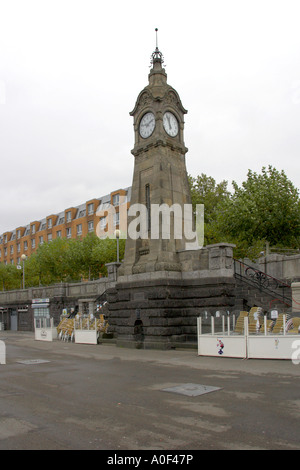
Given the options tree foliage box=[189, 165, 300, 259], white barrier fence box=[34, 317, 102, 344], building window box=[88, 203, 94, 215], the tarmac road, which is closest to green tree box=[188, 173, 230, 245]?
tree foliage box=[189, 165, 300, 259]

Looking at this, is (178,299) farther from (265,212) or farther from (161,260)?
(265,212)

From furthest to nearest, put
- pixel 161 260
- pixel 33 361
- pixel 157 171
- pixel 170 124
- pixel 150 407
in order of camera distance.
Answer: pixel 170 124
pixel 157 171
pixel 161 260
pixel 33 361
pixel 150 407

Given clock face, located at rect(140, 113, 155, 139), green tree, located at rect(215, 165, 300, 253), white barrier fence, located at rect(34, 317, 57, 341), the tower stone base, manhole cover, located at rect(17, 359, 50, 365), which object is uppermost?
clock face, located at rect(140, 113, 155, 139)

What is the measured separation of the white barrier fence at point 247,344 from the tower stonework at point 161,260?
2619mm

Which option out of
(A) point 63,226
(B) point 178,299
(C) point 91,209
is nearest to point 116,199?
(C) point 91,209

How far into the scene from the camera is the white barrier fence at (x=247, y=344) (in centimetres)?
1383

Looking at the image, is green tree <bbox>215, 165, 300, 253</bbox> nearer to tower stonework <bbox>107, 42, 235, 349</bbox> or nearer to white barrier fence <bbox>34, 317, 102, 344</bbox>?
tower stonework <bbox>107, 42, 235, 349</bbox>

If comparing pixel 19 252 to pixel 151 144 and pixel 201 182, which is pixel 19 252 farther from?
pixel 151 144

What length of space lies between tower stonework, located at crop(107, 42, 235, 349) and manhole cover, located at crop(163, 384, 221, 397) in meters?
7.98

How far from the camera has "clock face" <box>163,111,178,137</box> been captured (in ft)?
71.5

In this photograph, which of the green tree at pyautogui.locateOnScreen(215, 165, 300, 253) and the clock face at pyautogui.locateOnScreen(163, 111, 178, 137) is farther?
the green tree at pyautogui.locateOnScreen(215, 165, 300, 253)

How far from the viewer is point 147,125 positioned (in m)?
22.2

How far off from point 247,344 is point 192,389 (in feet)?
16.9

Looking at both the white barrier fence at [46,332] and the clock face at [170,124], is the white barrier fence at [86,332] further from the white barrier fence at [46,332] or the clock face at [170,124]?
the clock face at [170,124]
